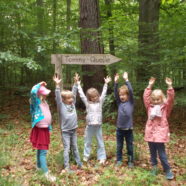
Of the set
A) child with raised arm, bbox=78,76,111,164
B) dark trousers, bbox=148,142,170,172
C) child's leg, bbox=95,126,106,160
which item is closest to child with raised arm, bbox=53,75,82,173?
child with raised arm, bbox=78,76,111,164

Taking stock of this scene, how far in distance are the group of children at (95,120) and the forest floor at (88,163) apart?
198 mm

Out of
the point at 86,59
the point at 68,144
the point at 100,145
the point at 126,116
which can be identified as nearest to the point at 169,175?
the point at 126,116

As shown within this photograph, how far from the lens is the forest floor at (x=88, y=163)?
13.1 feet

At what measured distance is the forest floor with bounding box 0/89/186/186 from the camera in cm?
398

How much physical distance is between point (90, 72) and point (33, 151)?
146 inches

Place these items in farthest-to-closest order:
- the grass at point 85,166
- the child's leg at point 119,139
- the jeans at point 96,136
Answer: the jeans at point 96,136 < the child's leg at point 119,139 < the grass at point 85,166

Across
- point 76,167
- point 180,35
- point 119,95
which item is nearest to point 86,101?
point 119,95

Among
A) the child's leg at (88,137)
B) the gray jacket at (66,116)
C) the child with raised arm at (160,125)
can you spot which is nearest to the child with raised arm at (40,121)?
the gray jacket at (66,116)

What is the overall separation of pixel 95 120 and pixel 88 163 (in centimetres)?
95

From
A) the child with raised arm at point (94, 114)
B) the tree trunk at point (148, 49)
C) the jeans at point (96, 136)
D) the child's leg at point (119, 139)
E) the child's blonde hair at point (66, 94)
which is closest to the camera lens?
the child's blonde hair at point (66, 94)

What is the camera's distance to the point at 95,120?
15.9 feet

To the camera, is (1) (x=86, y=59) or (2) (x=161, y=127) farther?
(1) (x=86, y=59)

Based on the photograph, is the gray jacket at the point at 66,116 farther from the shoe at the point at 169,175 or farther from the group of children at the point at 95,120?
the shoe at the point at 169,175

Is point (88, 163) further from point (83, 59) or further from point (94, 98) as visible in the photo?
point (83, 59)
